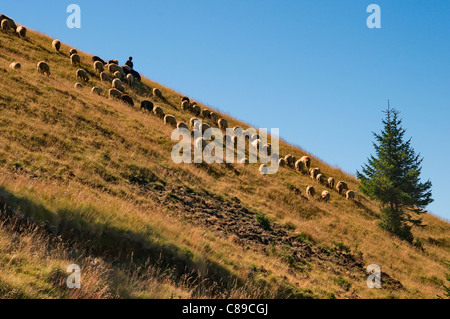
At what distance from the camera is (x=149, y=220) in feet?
41.4

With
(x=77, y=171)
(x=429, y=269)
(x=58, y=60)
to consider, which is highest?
(x=58, y=60)

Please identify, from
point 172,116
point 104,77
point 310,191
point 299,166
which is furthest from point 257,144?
point 104,77

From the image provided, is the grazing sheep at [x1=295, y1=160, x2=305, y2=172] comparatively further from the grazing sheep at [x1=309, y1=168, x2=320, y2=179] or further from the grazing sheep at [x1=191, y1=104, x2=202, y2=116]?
the grazing sheep at [x1=191, y1=104, x2=202, y2=116]

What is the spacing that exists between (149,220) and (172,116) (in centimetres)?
2248

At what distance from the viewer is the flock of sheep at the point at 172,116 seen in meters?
32.6

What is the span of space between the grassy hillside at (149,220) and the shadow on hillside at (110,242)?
4cm

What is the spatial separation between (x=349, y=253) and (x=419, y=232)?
591 inches

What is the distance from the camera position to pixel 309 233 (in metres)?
21.7

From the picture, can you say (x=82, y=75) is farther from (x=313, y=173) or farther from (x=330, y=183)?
(x=330, y=183)

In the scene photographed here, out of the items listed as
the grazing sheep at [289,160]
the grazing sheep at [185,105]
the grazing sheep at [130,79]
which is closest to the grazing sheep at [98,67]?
the grazing sheep at [130,79]
